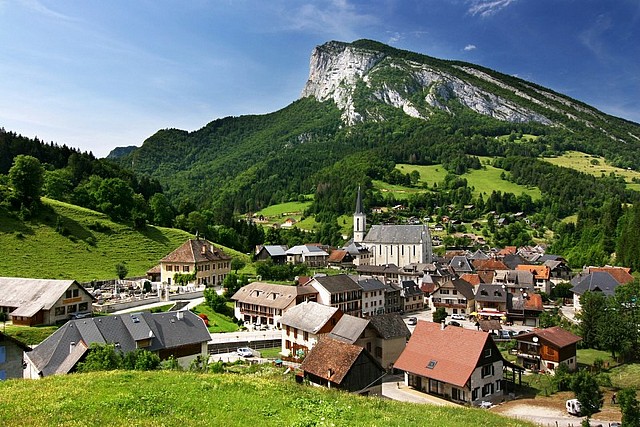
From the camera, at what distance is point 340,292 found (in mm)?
60219

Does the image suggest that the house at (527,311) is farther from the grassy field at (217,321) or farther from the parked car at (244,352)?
the parked car at (244,352)

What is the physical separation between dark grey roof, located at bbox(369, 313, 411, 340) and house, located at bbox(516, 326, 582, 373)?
40.6ft

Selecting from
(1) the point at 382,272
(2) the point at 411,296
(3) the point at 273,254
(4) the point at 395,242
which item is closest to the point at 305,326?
(2) the point at 411,296

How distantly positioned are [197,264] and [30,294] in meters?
26.3

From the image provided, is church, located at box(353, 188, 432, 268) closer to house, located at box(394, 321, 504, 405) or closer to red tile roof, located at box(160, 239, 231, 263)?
red tile roof, located at box(160, 239, 231, 263)

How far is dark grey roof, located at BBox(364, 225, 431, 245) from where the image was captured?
113 m

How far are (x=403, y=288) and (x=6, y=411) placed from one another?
6532 centimetres

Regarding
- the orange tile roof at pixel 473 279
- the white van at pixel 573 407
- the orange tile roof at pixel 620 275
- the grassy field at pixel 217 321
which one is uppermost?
the orange tile roof at pixel 620 275

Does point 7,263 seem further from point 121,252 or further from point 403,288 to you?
point 403,288

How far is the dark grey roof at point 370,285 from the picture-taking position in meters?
65.2

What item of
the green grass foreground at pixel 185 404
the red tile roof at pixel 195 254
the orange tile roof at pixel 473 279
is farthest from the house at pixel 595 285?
the green grass foreground at pixel 185 404

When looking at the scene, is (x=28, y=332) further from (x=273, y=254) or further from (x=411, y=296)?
(x=273, y=254)

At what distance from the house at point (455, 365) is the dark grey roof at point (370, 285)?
25.3 m

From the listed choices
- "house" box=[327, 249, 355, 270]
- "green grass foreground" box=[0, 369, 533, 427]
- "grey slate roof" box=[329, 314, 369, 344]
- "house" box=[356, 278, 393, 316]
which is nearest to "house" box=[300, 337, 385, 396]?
"grey slate roof" box=[329, 314, 369, 344]
